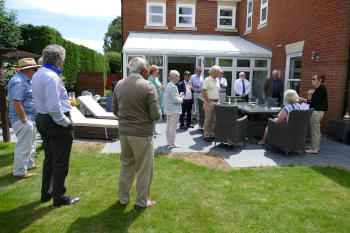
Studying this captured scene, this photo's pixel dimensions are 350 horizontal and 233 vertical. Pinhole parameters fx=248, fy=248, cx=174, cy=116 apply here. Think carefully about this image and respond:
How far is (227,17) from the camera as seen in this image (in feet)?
46.6

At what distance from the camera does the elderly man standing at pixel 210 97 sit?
20.3ft

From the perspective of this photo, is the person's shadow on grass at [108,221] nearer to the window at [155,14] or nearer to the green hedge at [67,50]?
the green hedge at [67,50]

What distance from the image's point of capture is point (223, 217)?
2.95m

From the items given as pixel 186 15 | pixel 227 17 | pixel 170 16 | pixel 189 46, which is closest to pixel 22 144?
pixel 189 46

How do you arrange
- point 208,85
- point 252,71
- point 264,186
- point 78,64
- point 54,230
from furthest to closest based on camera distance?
point 78,64, point 252,71, point 208,85, point 264,186, point 54,230

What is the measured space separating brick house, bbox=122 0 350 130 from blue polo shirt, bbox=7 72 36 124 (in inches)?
248

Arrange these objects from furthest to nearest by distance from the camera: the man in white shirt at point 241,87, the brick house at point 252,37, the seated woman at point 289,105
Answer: the man in white shirt at point 241,87 < the brick house at point 252,37 < the seated woman at point 289,105

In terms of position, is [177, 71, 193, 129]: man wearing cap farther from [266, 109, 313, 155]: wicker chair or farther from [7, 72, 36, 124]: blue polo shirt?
[7, 72, 36, 124]: blue polo shirt

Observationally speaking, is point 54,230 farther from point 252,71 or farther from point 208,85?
point 252,71

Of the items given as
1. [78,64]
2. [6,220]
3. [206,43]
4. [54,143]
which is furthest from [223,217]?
[78,64]

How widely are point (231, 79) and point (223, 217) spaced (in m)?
8.54

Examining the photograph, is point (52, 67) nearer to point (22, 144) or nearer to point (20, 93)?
point (20, 93)

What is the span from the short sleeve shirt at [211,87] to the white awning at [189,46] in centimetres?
442

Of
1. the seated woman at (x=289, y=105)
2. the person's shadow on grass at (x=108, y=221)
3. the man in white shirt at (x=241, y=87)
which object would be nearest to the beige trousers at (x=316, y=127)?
the seated woman at (x=289, y=105)
